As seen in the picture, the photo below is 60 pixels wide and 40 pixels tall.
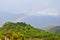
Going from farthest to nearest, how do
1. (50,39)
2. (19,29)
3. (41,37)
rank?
(19,29) < (41,37) < (50,39)

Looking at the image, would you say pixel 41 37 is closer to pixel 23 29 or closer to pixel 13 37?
pixel 23 29

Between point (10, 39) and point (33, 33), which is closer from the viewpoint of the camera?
point (10, 39)

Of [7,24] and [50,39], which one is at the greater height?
[7,24]

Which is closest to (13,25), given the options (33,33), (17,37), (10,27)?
(10,27)

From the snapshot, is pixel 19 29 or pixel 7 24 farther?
pixel 7 24

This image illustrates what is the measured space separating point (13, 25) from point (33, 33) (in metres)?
13.9

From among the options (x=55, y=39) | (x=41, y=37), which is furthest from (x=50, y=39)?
(x=41, y=37)

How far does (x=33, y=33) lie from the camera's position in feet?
350

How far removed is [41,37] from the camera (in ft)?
332

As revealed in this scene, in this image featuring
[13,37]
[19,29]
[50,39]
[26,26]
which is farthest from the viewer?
[26,26]

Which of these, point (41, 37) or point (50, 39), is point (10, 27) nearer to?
point (41, 37)

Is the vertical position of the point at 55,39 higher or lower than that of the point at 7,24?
lower

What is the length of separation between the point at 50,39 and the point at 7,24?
35698 millimetres

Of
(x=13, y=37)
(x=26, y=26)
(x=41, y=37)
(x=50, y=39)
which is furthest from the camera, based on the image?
(x=26, y=26)
